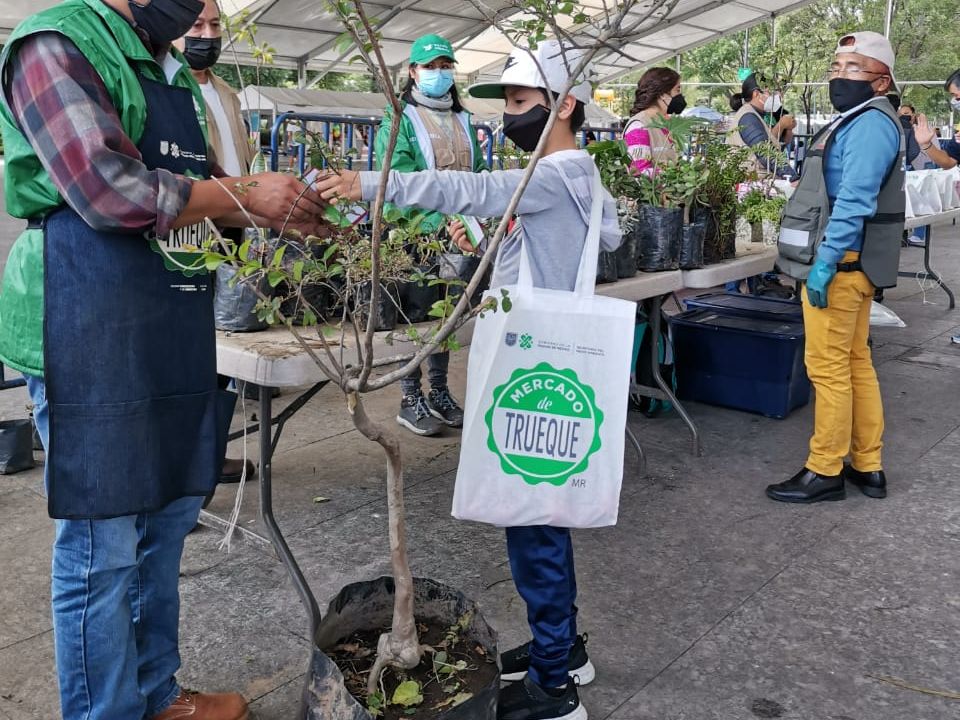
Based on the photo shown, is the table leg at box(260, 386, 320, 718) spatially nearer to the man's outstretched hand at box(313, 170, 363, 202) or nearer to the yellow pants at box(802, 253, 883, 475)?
the man's outstretched hand at box(313, 170, 363, 202)

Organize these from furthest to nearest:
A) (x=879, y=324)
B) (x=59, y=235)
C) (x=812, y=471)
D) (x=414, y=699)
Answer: (x=879, y=324) < (x=812, y=471) < (x=414, y=699) < (x=59, y=235)

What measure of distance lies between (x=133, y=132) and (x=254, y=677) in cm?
159

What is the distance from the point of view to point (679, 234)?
174 inches

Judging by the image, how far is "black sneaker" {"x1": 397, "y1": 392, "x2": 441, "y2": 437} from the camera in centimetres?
475

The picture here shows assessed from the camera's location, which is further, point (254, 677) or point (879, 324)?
point (879, 324)

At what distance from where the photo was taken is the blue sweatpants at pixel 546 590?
2.35 meters

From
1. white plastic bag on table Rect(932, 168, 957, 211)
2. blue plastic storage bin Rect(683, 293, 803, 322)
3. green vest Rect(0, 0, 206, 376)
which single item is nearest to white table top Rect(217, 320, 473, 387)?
green vest Rect(0, 0, 206, 376)

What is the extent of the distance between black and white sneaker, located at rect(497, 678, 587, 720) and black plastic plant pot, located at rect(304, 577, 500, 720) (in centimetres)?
35

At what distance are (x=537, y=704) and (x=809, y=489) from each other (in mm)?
2066

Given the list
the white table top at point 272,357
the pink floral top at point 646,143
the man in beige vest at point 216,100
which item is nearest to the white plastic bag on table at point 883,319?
the pink floral top at point 646,143

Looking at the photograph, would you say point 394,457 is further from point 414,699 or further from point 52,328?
point 52,328

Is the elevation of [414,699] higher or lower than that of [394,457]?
lower

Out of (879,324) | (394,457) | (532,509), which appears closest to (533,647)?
(532,509)

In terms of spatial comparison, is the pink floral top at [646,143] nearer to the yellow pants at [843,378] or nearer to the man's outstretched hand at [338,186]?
the yellow pants at [843,378]
